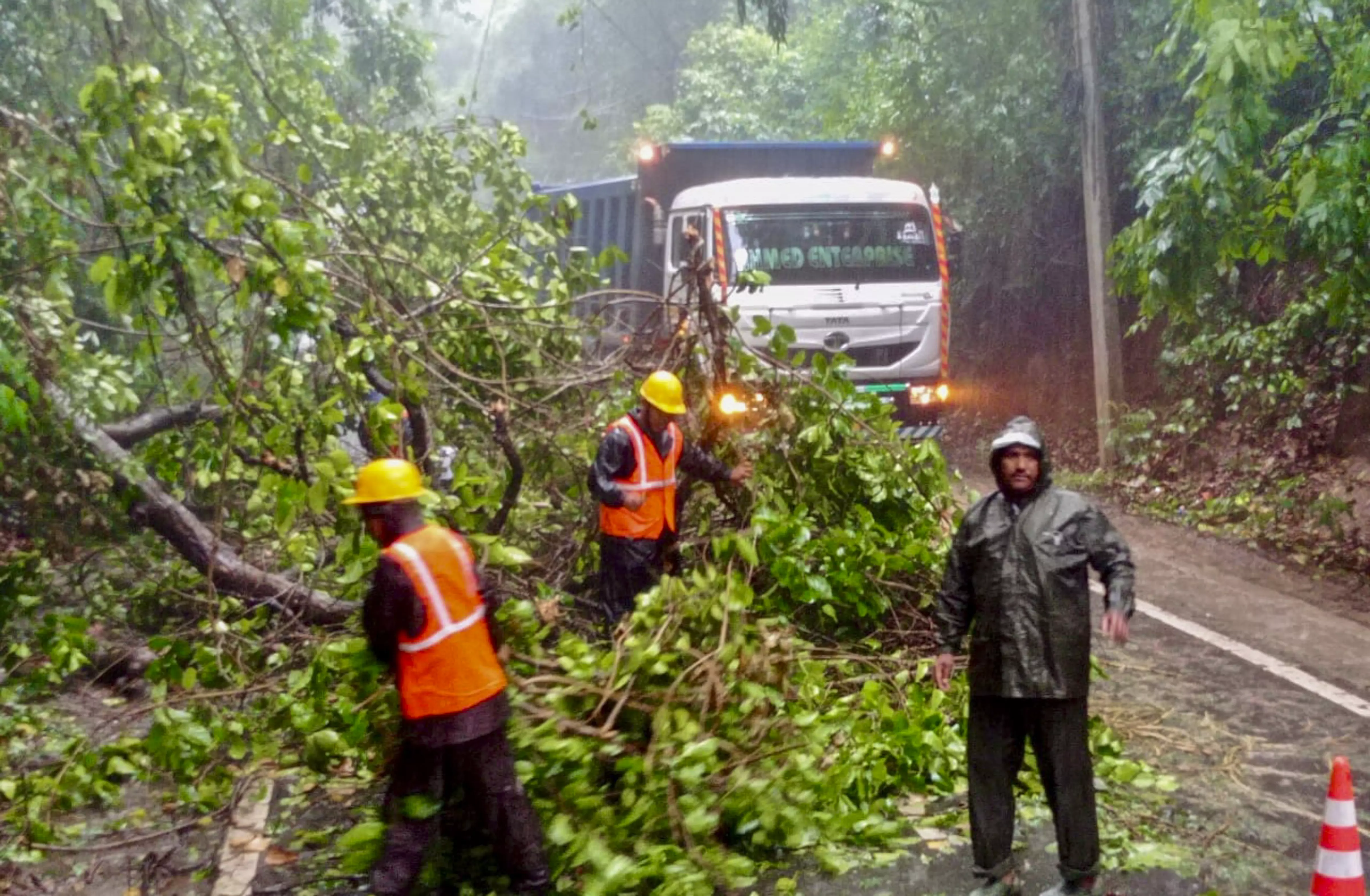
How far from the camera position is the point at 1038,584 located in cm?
412

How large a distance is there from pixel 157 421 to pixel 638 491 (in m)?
3.89

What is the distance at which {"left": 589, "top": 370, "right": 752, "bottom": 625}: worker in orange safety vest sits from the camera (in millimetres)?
5953

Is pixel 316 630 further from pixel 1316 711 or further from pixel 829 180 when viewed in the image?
pixel 829 180

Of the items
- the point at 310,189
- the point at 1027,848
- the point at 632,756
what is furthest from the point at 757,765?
the point at 310,189

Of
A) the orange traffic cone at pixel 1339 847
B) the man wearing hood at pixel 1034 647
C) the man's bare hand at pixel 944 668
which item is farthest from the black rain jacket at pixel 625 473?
the orange traffic cone at pixel 1339 847

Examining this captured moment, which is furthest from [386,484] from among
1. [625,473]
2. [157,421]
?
[157,421]

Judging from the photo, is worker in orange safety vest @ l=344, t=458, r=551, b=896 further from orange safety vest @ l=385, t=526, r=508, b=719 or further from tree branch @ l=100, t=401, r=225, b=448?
tree branch @ l=100, t=401, r=225, b=448

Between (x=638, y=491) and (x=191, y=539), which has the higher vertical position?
(x=638, y=491)

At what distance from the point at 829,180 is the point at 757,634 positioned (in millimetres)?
7535

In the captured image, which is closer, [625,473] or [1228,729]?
[1228,729]

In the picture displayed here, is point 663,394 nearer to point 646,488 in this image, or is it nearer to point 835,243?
point 646,488

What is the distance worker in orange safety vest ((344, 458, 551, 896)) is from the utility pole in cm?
1008

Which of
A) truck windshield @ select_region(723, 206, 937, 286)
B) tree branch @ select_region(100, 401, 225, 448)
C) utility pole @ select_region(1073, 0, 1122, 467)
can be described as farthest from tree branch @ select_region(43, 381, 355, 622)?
utility pole @ select_region(1073, 0, 1122, 467)

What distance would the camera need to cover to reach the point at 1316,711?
6.13 meters
